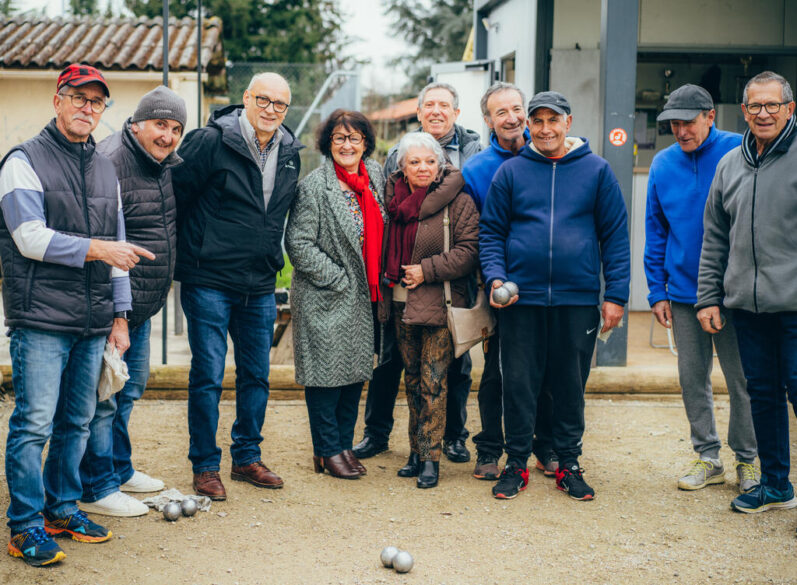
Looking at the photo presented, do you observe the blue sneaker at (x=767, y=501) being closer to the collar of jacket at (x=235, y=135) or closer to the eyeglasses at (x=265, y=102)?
the collar of jacket at (x=235, y=135)

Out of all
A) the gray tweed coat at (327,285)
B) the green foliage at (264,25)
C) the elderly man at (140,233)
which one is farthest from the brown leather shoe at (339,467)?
the green foliage at (264,25)

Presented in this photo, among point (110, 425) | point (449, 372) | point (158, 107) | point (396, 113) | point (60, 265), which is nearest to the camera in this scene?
point (60, 265)

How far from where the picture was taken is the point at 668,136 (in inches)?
367

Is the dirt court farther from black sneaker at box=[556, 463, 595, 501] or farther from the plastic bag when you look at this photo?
the plastic bag

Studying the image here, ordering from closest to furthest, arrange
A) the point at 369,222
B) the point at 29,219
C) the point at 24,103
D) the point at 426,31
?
the point at 29,219
the point at 369,222
the point at 24,103
the point at 426,31

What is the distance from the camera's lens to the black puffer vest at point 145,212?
401 cm

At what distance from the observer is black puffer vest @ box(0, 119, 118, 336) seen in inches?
139

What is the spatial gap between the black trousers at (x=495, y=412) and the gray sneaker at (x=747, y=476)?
0.97m

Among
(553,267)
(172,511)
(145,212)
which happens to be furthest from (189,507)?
(553,267)

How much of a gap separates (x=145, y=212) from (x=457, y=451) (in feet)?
7.35

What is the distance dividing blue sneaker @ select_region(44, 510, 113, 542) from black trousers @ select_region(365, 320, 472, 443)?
1680 millimetres

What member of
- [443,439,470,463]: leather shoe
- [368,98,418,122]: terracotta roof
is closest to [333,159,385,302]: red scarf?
[443,439,470,463]: leather shoe

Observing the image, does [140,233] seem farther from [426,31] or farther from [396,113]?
[426,31]

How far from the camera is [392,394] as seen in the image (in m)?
5.22
